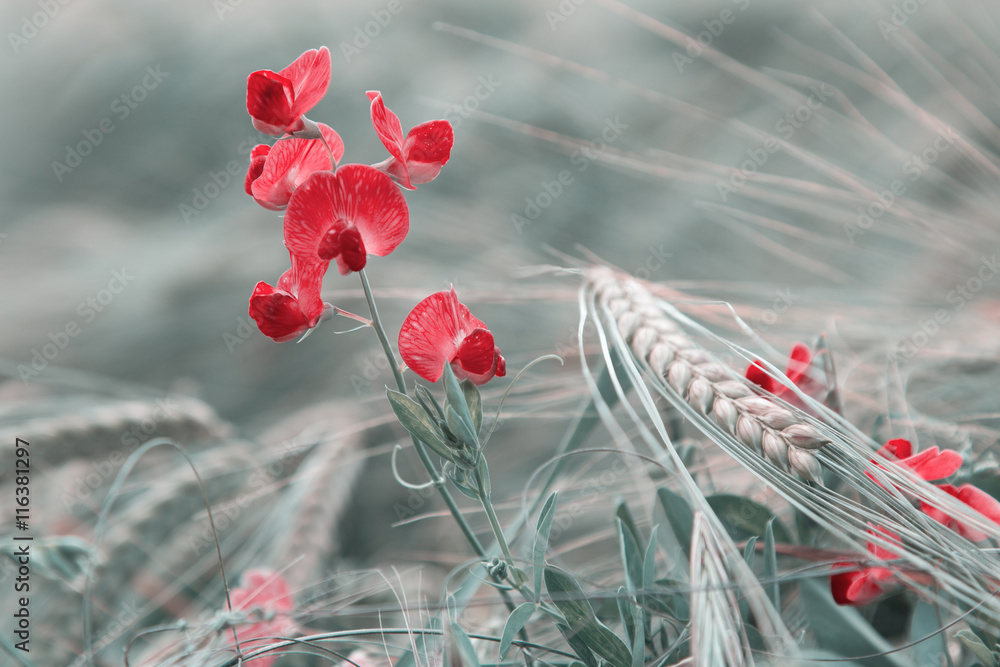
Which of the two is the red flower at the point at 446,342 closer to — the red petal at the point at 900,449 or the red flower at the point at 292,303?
the red flower at the point at 292,303

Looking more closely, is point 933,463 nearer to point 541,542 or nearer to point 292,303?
point 541,542

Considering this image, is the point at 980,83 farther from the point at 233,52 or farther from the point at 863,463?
the point at 233,52

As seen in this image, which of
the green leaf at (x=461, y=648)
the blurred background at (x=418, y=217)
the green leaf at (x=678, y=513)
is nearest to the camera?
the green leaf at (x=461, y=648)

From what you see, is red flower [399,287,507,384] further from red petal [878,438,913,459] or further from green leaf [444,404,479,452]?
red petal [878,438,913,459]

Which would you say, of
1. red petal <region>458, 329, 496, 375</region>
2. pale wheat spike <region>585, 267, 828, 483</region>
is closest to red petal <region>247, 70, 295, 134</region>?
red petal <region>458, 329, 496, 375</region>

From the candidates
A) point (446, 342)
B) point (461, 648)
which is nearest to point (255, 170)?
point (446, 342)

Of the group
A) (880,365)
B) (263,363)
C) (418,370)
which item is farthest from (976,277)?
(263,363)

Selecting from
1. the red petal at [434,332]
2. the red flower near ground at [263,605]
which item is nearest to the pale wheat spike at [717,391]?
the red petal at [434,332]
